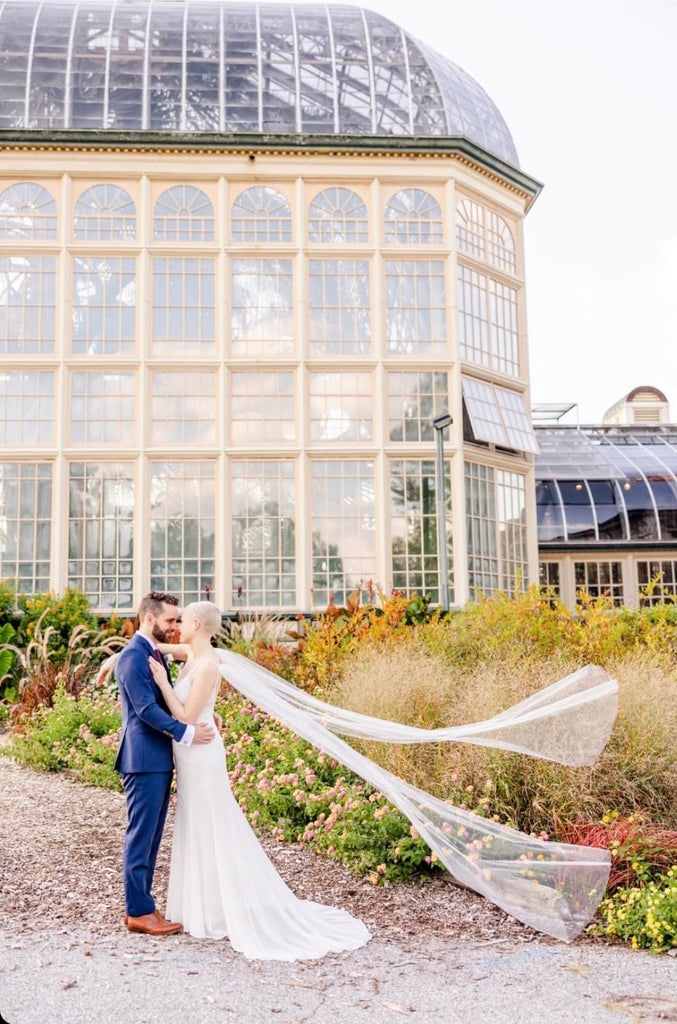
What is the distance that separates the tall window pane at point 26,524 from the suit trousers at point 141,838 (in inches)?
475

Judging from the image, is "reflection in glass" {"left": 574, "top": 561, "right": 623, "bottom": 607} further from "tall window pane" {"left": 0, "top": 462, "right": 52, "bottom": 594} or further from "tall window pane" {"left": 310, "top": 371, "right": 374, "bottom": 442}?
"tall window pane" {"left": 0, "top": 462, "right": 52, "bottom": 594}

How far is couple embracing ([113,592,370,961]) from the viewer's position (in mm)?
4938

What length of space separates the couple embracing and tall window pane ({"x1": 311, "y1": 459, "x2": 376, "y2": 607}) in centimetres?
Result: 1162

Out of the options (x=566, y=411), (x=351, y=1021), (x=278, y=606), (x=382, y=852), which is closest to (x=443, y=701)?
(x=382, y=852)

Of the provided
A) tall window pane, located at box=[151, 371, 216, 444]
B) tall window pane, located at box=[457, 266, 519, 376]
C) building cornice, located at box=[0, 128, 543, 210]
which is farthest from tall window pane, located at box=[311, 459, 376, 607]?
building cornice, located at box=[0, 128, 543, 210]

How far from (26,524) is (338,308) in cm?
703

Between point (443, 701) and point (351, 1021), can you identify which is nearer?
point (351, 1021)

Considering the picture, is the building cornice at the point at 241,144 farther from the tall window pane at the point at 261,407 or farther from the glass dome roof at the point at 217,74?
the tall window pane at the point at 261,407

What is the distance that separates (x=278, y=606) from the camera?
1661 cm

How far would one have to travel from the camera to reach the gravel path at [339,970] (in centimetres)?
402

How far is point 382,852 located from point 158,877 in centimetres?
153

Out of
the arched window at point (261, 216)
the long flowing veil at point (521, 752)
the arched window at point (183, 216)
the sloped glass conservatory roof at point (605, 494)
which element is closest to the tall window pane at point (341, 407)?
the arched window at point (261, 216)

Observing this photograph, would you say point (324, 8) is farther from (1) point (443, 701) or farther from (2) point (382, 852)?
(2) point (382, 852)

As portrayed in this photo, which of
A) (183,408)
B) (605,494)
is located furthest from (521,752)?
(605,494)
